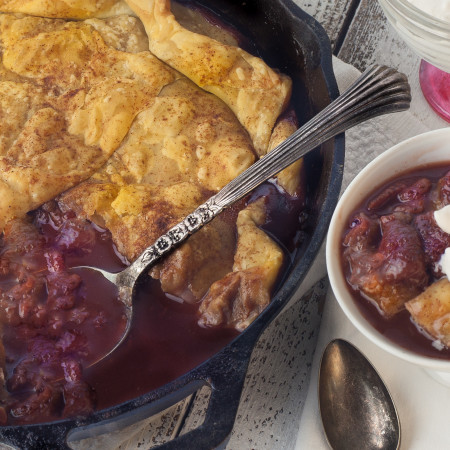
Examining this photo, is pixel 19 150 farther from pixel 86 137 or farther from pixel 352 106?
pixel 352 106

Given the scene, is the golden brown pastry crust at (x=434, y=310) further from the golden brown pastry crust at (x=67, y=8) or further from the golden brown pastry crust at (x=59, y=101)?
the golden brown pastry crust at (x=67, y=8)

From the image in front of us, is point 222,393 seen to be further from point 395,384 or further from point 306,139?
point 306,139

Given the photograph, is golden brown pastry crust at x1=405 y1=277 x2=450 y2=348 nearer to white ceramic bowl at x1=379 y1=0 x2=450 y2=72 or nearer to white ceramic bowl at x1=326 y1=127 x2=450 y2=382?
white ceramic bowl at x1=326 y1=127 x2=450 y2=382

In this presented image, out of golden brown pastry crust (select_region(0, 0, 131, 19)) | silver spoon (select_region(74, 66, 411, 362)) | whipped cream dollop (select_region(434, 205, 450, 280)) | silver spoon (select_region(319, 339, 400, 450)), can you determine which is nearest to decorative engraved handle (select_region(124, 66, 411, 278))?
silver spoon (select_region(74, 66, 411, 362))

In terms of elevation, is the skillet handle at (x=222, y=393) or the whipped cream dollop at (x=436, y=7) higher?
the whipped cream dollop at (x=436, y=7)

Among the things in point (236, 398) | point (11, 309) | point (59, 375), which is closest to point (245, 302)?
point (236, 398)

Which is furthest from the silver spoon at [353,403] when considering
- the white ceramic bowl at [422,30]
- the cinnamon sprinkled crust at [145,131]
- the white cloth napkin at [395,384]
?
the white ceramic bowl at [422,30]
